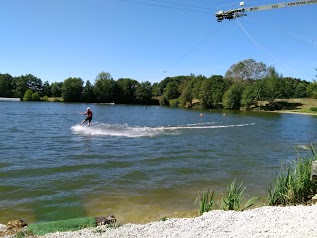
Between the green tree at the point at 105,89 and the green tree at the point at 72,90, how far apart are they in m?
8.41

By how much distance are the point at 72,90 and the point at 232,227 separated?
533 ft

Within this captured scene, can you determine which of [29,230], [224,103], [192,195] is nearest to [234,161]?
[192,195]

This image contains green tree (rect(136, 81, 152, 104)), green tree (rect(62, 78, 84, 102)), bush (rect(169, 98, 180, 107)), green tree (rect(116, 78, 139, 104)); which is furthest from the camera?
green tree (rect(116, 78, 139, 104))

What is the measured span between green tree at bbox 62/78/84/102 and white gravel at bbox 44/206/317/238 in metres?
161

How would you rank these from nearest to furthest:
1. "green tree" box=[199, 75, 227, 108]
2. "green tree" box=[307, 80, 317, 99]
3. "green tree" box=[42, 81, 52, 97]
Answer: "green tree" box=[307, 80, 317, 99] < "green tree" box=[199, 75, 227, 108] < "green tree" box=[42, 81, 52, 97]

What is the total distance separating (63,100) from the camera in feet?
541

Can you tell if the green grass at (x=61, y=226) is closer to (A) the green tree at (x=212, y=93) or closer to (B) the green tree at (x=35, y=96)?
(A) the green tree at (x=212, y=93)

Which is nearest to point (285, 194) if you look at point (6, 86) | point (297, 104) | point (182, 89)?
point (297, 104)

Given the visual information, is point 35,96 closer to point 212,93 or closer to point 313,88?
point 212,93

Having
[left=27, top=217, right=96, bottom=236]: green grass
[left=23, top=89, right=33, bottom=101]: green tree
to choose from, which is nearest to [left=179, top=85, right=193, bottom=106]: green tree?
[left=23, top=89, right=33, bottom=101]: green tree

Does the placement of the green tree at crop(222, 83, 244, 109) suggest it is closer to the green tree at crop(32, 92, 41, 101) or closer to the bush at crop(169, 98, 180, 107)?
the bush at crop(169, 98, 180, 107)

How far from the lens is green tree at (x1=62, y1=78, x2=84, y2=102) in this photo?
162 m

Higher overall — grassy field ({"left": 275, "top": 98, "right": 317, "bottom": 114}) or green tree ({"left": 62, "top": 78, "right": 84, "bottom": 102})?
green tree ({"left": 62, "top": 78, "right": 84, "bottom": 102})

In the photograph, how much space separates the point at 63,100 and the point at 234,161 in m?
154
